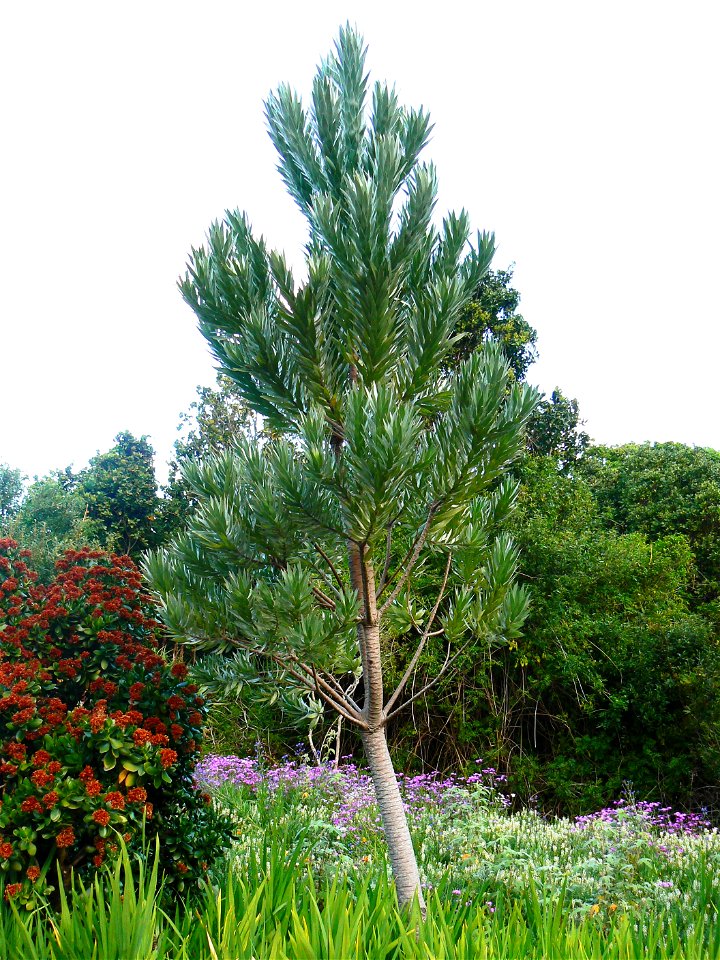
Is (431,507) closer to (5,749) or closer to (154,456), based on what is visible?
(5,749)

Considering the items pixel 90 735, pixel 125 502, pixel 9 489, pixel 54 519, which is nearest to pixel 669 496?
pixel 125 502

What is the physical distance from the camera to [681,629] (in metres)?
8.51

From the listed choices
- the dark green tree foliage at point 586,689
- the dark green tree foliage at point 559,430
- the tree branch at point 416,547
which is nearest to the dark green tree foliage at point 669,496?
the dark green tree foliage at point 559,430

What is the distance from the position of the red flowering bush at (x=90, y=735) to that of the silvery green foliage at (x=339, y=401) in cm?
56

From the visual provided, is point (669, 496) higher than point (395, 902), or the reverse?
point (669, 496)

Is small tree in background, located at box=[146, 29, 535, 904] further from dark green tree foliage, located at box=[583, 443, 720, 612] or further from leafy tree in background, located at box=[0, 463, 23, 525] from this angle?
leafy tree in background, located at box=[0, 463, 23, 525]

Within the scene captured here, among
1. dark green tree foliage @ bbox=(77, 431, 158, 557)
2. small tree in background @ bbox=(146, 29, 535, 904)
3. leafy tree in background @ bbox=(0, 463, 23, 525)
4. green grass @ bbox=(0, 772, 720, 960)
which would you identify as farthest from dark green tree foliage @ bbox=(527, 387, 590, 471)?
leafy tree in background @ bbox=(0, 463, 23, 525)

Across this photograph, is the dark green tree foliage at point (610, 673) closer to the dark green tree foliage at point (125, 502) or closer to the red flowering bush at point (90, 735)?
the red flowering bush at point (90, 735)

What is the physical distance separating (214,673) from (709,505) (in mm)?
10850

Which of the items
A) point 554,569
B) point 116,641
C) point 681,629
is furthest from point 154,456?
point 116,641

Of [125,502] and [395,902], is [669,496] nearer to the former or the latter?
[125,502]

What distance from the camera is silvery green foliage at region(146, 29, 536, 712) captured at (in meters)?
3.40

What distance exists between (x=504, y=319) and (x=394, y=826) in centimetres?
1077

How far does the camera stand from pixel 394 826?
12.4ft
